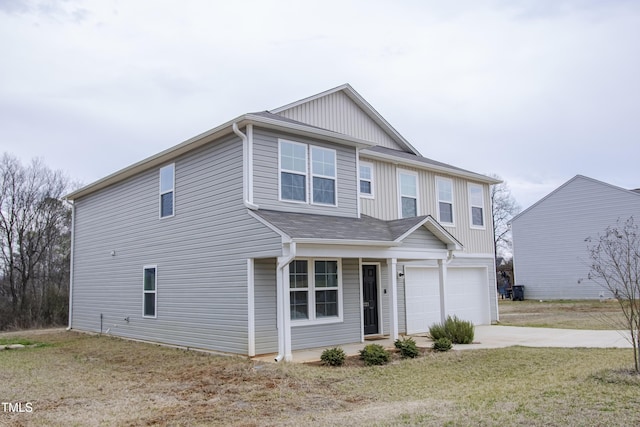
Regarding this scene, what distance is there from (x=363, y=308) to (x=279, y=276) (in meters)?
4.19

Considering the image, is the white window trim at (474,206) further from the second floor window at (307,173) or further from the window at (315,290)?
the window at (315,290)

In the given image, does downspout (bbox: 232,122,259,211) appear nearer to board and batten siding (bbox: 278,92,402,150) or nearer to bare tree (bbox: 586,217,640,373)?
board and batten siding (bbox: 278,92,402,150)

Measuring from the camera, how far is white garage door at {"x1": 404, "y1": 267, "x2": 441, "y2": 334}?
1569 centimetres

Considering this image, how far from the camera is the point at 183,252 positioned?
13.4 metres

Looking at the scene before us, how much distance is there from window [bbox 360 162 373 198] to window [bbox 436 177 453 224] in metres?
3.03

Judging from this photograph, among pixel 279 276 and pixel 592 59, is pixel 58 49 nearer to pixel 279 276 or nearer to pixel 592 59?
pixel 279 276

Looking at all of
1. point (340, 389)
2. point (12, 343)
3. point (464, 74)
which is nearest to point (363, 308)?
point (340, 389)

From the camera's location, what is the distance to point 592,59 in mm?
13664

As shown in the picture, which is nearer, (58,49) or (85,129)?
(58,49)

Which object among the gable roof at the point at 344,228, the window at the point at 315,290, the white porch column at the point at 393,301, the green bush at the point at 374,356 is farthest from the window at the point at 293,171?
the green bush at the point at 374,356

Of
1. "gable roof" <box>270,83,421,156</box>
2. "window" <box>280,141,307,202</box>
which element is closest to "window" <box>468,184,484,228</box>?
"gable roof" <box>270,83,421,156</box>

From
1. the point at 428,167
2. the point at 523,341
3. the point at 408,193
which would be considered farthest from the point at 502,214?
the point at 523,341

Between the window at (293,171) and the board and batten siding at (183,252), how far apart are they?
0.99 meters

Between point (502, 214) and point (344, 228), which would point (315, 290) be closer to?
point (344, 228)
